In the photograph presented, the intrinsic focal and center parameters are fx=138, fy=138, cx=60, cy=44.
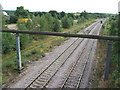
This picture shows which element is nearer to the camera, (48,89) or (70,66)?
(48,89)

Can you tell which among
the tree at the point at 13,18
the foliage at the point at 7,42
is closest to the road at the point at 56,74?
the foliage at the point at 7,42

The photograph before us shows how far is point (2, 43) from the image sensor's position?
15.5 metres

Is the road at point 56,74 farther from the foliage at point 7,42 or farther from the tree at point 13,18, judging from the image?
the tree at point 13,18

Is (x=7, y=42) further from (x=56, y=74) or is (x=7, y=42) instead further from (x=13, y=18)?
(x=13, y=18)

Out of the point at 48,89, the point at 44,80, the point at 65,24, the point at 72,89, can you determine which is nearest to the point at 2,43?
the point at 44,80

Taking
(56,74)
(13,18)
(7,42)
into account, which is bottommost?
(56,74)

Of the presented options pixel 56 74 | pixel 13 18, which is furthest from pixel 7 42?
pixel 13 18

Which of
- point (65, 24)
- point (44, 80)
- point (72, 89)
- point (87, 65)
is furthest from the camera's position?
point (65, 24)

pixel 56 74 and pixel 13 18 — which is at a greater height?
pixel 13 18

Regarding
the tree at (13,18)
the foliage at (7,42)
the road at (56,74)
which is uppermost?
the tree at (13,18)

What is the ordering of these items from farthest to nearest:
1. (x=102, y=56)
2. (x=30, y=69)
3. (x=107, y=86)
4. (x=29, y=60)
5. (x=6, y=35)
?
1. (x=6, y=35)
2. (x=102, y=56)
3. (x=29, y=60)
4. (x=30, y=69)
5. (x=107, y=86)

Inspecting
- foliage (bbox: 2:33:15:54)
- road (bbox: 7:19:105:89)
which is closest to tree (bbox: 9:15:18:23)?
foliage (bbox: 2:33:15:54)

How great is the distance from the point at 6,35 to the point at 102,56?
1112 cm

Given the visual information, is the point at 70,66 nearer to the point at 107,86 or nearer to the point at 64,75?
the point at 64,75
